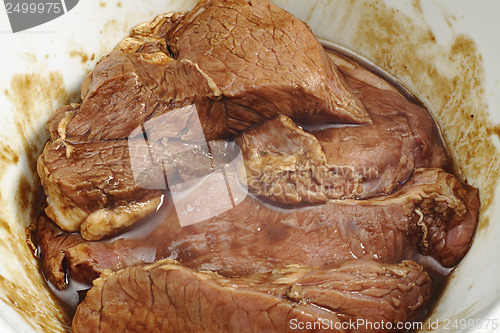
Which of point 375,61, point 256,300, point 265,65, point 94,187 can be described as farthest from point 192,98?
point 375,61

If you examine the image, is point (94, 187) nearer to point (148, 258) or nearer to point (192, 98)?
point (148, 258)

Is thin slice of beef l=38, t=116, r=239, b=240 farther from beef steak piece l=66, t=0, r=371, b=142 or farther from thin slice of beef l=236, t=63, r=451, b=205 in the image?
thin slice of beef l=236, t=63, r=451, b=205

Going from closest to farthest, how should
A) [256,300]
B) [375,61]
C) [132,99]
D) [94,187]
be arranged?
1. [256,300]
2. [94,187]
3. [132,99]
4. [375,61]

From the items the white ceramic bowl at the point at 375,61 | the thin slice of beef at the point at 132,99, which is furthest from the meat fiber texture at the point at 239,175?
the white ceramic bowl at the point at 375,61

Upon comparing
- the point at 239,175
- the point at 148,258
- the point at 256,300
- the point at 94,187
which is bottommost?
the point at 148,258

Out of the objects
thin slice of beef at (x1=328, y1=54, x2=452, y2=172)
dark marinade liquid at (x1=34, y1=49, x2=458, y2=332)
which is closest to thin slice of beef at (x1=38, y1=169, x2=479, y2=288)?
dark marinade liquid at (x1=34, y1=49, x2=458, y2=332)

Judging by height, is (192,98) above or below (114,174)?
above

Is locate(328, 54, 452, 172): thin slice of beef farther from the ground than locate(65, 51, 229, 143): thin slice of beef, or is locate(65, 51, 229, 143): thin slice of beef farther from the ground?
locate(65, 51, 229, 143): thin slice of beef

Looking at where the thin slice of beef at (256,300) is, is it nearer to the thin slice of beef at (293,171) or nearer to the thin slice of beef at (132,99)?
the thin slice of beef at (293,171)
